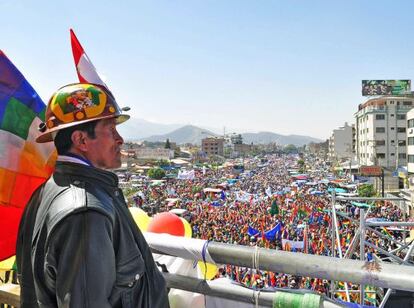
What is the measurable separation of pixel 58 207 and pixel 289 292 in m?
1.08

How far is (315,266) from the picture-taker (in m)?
1.61

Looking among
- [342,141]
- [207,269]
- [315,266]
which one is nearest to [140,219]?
[207,269]

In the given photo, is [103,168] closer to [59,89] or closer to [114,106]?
[114,106]

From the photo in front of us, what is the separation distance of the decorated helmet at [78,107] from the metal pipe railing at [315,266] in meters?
0.80

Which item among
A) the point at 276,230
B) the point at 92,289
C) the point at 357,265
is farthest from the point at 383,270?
the point at 276,230

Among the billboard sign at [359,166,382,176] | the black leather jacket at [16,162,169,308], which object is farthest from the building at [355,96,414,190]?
the black leather jacket at [16,162,169,308]

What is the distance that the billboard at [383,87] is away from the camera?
7712 centimetres

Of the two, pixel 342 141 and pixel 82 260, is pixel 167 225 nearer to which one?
pixel 82 260

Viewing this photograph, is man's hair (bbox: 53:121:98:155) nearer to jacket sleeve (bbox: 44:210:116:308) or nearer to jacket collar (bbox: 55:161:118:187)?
jacket collar (bbox: 55:161:118:187)

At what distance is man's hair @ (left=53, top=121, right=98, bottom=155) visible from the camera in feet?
5.12

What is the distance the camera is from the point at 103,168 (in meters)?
1.59

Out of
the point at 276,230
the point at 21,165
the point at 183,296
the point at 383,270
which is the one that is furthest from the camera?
the point at 276,230

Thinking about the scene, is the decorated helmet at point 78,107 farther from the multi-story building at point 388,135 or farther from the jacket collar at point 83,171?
the multi-story building at point 388,135

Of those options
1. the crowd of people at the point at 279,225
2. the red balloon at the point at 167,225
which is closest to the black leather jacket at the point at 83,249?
the red balloon at the point at 167,225
